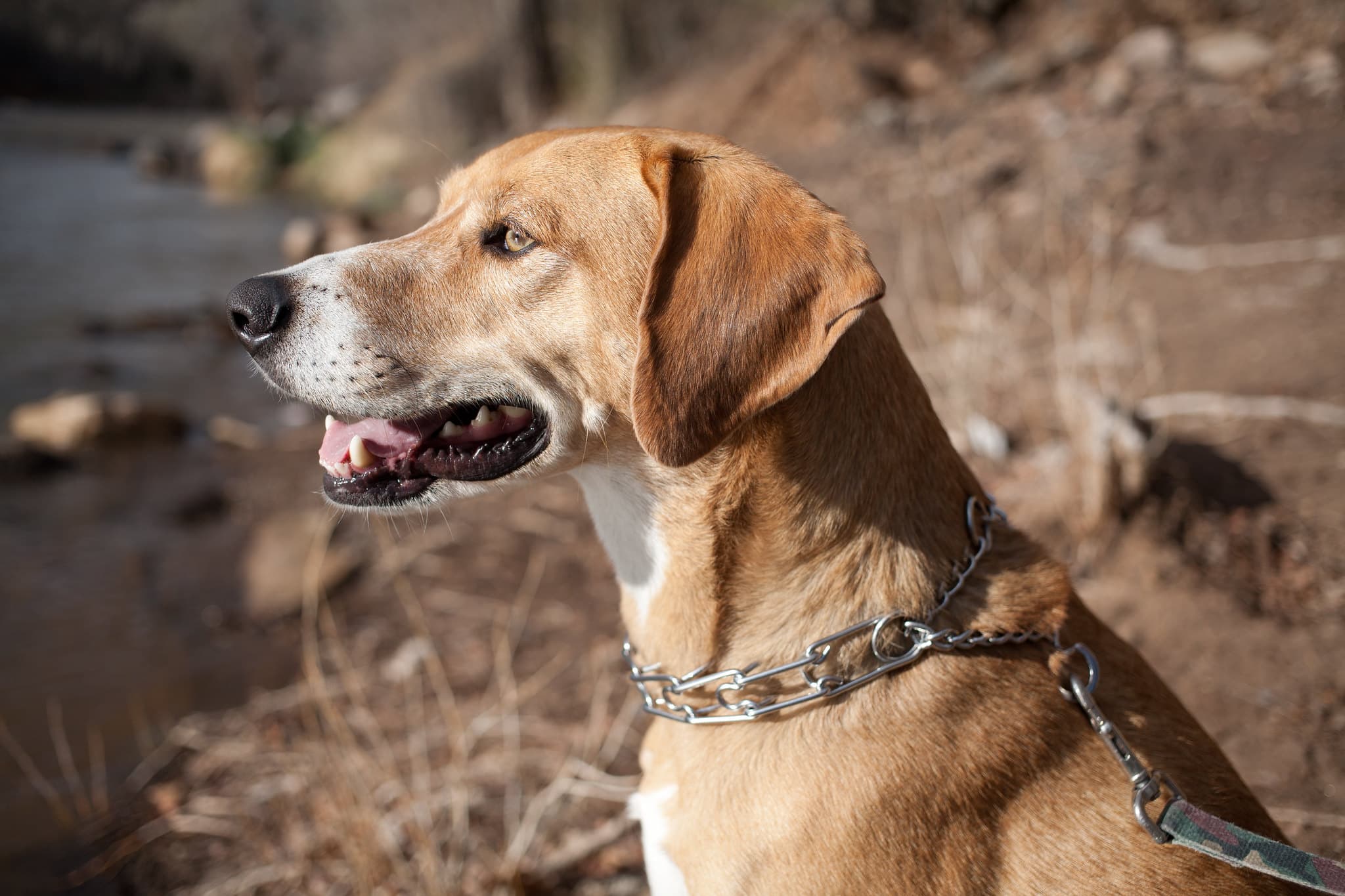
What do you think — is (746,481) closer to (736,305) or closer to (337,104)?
(736,305)

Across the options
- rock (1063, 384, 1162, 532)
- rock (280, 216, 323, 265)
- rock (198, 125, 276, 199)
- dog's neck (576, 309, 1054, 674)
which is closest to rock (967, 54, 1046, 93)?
rock (1063, 384, 1162, 532)

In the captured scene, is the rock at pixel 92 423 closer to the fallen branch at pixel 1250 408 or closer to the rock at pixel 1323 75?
the fallen branch at pixel 1250 408

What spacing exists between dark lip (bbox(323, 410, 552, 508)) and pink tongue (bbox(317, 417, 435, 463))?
1.5 inches

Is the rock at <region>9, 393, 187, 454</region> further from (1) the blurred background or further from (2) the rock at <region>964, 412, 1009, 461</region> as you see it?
(2) the rock at <region>964, 412, 1009, 461</region>

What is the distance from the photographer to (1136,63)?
37.8 feet

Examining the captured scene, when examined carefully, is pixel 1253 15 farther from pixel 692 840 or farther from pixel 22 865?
pixel 22 865

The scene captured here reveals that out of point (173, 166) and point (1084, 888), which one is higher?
point (1084, 888)

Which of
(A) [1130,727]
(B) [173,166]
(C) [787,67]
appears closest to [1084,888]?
(A) [1130,727]

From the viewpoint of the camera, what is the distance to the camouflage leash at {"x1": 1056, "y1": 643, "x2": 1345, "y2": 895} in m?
1.77

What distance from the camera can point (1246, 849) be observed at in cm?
180

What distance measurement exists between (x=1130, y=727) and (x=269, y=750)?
3594mm

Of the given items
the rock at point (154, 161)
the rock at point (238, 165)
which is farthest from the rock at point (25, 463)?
the rock at point (154, 161)

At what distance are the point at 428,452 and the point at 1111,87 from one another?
1127 centimetres

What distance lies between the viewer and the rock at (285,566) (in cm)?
581
